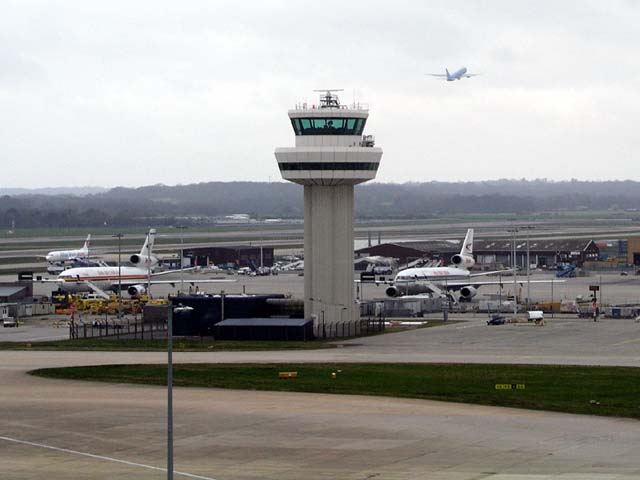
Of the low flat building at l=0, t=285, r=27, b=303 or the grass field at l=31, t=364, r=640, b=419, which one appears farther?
the low flat building at l=0, t=285, r=27, b=303

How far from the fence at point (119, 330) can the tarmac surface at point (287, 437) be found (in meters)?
30.0

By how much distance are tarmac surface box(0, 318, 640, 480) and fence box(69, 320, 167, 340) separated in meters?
30.0

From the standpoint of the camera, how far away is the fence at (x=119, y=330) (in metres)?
102

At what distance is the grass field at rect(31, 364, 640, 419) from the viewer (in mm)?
59594

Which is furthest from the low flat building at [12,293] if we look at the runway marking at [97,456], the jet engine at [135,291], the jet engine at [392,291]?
the runway marking at [97,456]

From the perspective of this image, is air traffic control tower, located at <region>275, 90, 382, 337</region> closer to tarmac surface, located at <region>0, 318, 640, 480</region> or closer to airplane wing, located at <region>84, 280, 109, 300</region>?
tarmac surface, located at <region>0, 318, 640, 480</region>

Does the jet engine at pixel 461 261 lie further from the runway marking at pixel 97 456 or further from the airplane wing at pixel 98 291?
the runway marking at pixel 97 456

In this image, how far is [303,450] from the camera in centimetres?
4816

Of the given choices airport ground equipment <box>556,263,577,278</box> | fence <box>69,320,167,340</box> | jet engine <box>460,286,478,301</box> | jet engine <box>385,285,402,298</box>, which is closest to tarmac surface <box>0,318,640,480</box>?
fence <box>69,320,167,340</box>

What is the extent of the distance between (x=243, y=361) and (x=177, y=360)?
4.28 metres

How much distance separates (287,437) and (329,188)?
4924 centimetres

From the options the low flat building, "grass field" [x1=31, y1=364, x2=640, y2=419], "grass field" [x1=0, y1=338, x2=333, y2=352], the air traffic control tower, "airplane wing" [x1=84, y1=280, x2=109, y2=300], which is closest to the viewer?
"grass field" [x1=31, y1=364, x2=640, y2=419]

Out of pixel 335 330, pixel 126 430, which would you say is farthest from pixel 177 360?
pixel 126 430

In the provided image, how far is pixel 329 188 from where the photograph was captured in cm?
9869
